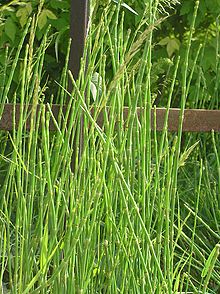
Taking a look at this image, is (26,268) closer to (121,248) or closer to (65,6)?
(121,248)

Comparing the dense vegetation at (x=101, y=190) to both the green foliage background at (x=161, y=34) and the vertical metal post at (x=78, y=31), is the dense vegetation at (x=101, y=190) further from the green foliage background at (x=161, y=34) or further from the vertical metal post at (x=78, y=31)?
the green foliage background at (x=161, y=34)

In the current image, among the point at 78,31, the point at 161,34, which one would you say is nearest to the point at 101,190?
the point at 78,31

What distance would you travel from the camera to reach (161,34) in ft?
9.21

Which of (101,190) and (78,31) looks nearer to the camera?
(101,190)

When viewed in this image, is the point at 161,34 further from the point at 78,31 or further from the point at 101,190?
the point at 101,190

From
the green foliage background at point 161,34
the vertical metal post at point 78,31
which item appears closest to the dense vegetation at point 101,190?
the vertical metal post at point 78,31

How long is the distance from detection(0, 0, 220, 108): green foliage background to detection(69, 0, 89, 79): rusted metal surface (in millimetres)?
675

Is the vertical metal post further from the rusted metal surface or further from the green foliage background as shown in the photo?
the green foliage background

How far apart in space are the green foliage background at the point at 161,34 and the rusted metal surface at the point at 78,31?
68cm

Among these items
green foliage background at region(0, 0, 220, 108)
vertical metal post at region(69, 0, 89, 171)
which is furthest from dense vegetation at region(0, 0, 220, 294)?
green foliage background at region(0, 0, 220, 108)

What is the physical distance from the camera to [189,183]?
2277mm

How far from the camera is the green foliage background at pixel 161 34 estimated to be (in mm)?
2291

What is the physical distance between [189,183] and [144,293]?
129cm

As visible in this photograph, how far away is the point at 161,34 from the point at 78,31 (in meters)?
1.35
